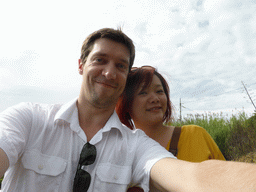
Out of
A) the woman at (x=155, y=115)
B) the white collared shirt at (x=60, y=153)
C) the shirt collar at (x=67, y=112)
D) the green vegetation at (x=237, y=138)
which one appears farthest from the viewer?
the green vegetation at (x=237, y=138)

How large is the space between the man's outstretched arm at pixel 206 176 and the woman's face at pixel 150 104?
121cm

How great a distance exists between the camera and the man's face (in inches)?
78.1

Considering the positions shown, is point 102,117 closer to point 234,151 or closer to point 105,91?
point 105,91

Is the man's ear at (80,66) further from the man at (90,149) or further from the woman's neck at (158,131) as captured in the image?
the woman's neck at (158,131)

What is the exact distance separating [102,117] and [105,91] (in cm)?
32

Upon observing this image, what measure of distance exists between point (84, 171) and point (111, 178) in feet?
0.85

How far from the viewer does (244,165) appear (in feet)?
2.41

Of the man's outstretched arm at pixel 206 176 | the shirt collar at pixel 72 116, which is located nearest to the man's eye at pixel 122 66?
the shirt collar at pixel 72 116

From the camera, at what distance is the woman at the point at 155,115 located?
7.21ft

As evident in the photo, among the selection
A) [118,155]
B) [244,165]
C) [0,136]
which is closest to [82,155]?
[118,155]

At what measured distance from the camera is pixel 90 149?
1.62 m

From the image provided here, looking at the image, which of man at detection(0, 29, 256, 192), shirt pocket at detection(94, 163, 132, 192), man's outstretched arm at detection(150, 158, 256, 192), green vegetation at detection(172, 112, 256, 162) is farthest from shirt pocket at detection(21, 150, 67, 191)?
green vegetation at detection(172, 112, 256, 162)

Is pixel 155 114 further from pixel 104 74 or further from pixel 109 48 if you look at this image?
pixel 109 48

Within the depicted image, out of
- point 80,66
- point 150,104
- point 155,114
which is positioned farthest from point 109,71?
point 155,114
